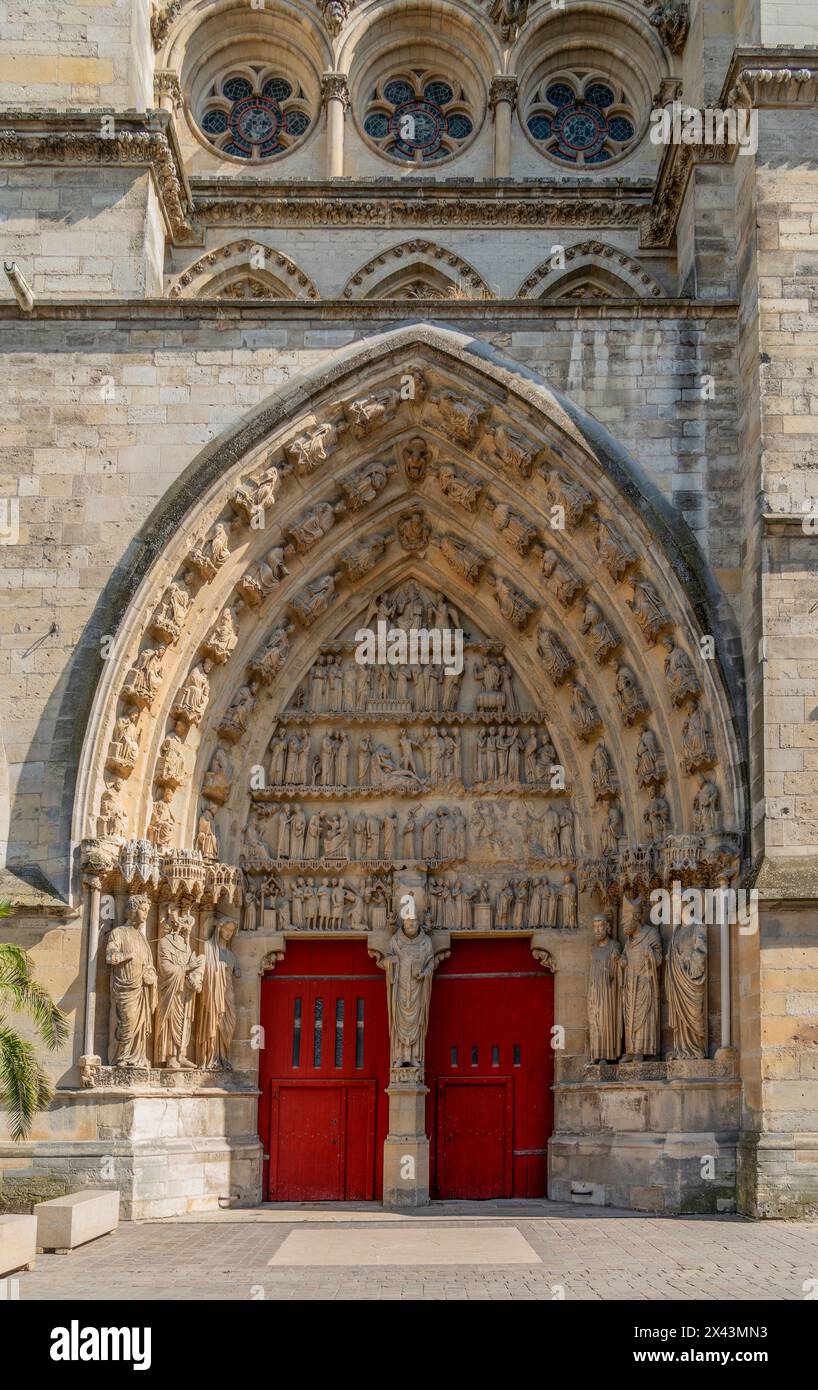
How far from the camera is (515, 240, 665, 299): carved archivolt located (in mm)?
16484

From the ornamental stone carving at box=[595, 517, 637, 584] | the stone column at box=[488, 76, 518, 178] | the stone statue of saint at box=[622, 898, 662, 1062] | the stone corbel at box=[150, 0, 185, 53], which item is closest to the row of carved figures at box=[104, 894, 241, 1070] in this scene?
the stone statue of saint at box=[622, 898, 662, 1062]

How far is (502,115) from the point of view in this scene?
17.1 m

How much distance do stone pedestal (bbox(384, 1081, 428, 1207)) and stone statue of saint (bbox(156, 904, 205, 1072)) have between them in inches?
67.4

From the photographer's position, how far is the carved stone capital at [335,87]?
1698cm

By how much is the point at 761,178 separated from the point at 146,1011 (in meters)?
8.02

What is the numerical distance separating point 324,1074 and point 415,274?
807 centimetres

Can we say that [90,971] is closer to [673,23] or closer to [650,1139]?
[650,1139]

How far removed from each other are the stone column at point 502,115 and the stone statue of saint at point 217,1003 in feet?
27.9

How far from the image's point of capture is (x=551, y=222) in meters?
16.7

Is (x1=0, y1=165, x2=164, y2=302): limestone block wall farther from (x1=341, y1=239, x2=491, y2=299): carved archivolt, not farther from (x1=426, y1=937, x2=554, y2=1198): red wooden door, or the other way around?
(x1=426, y1=937, x2=554, y2=1198): red wooden door

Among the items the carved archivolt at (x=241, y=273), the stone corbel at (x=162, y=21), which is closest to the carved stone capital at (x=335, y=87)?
the stone corbel at (x=162, y=21)

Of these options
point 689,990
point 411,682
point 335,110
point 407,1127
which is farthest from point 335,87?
point 407,1127

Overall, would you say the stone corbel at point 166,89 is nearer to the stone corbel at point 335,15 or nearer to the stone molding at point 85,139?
the stone corbel at point 335,15

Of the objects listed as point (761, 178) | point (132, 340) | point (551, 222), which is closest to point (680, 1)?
point (551, 222)
